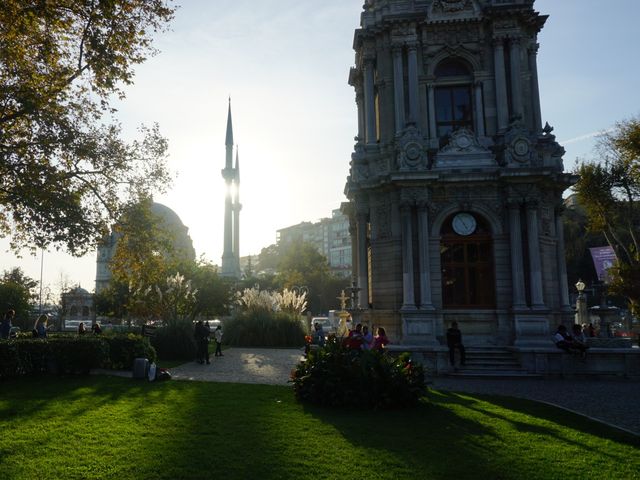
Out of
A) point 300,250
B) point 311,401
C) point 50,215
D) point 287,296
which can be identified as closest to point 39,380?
point 50,215

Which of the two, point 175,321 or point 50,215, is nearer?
point 50,215

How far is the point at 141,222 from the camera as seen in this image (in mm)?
17406

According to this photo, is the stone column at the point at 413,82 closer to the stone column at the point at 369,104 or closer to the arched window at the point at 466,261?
the stone column at the point at 369,104

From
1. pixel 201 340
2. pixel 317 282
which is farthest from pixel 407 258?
pixel 317 282

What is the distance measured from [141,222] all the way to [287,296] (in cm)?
1375

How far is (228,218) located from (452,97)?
212 feet

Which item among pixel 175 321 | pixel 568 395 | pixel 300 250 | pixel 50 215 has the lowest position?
pixel 568 395

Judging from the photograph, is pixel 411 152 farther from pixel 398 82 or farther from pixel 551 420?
pixel 551 420

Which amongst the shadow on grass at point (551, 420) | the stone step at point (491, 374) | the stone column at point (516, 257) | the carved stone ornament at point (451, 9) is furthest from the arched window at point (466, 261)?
the carved stone ornament at point (451, 9)

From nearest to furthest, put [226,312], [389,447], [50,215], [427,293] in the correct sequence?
[389,447] → [50,215] → [427,293] → [226,312]

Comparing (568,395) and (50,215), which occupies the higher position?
(50,215)

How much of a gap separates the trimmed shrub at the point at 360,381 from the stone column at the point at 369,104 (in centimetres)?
1322

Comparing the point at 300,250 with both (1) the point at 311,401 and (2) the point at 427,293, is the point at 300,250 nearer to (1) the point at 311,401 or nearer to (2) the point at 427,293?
(2) the point at 427,293

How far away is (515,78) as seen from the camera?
21.1 m
